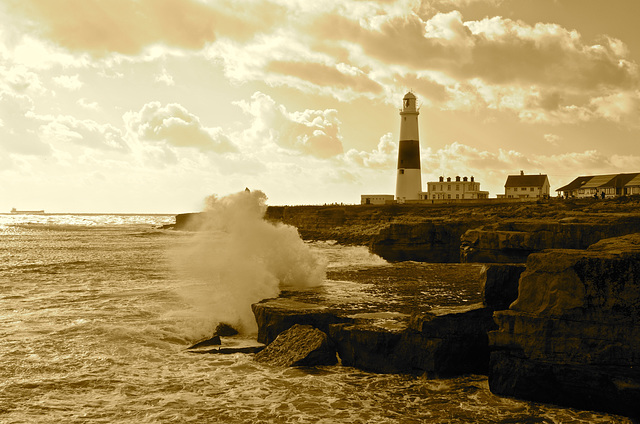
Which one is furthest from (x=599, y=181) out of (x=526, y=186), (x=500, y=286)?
(x=500, y=286)

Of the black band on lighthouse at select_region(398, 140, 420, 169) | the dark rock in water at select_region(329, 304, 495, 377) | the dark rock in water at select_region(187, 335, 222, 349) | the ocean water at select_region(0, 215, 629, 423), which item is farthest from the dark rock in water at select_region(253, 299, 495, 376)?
the black band on lighthouse at select_region(398, 140, 420, 169)

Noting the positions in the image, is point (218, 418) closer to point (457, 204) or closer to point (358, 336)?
point (358, 336)

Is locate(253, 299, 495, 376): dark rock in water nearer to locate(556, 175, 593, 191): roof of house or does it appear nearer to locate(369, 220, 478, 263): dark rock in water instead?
locate(369, 220, 478, 263): dark rock in water

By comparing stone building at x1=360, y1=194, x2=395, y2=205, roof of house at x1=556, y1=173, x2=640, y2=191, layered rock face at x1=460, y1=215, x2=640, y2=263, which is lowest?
layered rock face at x1=460, y1=215, x2=640, y2=263

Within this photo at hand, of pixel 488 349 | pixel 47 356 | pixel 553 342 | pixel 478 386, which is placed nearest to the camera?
pixel 553 342

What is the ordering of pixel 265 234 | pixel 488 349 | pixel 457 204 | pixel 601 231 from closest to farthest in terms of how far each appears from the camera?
pixel 488 349 → pixel 265 234 → pixel 601 231 → pixel 457 204

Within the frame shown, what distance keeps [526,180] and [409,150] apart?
17.8 meters

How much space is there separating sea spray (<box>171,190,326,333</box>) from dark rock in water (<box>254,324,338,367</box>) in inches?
94.0

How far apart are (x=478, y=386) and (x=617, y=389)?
1.60 m

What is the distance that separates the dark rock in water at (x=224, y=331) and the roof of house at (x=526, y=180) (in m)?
53.6

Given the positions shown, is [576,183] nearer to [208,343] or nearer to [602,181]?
[602,181]

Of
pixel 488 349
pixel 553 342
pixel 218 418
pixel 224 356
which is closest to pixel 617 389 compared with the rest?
pixel 553 342

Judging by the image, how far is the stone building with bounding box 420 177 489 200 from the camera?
56.9 m

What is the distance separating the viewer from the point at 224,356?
8281 millimetres
